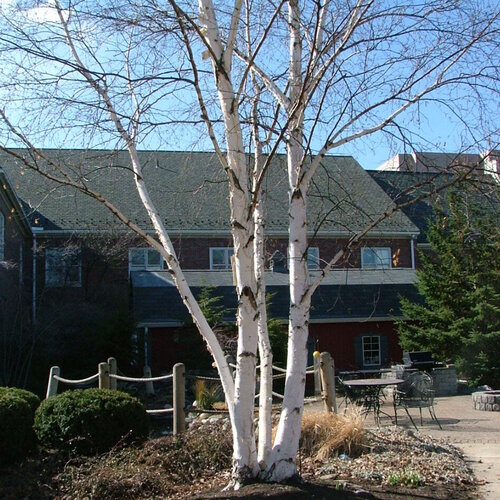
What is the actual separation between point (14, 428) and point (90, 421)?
1.04 m

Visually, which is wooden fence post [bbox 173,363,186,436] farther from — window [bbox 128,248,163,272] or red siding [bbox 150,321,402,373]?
window [bbox 128,248,163,272]

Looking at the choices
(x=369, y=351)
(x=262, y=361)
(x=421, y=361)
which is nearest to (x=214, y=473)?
(x=262, y=361)

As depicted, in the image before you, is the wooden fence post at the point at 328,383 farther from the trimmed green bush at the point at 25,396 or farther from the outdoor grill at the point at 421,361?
the outdoor grill at the point at 421,361

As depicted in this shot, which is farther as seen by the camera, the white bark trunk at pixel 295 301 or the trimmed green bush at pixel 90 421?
the trimmed green bush at pixel 90 421

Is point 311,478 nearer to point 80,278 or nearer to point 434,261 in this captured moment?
point 434,261

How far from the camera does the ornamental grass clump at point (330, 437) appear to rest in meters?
7.87

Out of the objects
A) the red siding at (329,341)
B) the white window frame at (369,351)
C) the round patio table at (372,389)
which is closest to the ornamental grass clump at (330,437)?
the round patio table at (372,389)

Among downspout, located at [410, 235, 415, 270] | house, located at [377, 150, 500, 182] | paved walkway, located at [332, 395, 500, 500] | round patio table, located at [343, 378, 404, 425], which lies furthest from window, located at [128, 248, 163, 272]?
house, located at [377, 150, 500, 182]

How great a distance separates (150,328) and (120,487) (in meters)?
13.9

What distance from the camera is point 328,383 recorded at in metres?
9.58

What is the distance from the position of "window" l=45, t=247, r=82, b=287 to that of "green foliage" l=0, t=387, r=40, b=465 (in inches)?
603

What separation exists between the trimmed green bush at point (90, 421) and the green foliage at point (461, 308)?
10131 millimetres

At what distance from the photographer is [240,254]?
21.1 ft

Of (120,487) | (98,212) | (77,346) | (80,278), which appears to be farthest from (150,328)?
(120,487)
